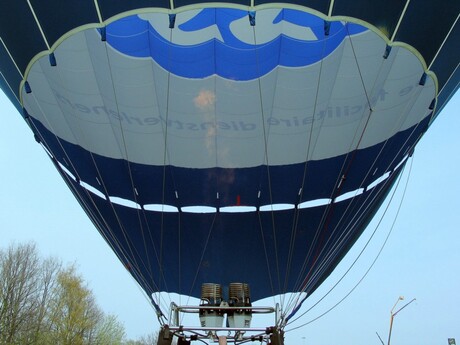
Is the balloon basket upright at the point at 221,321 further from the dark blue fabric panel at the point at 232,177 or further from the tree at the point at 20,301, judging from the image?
the tree at the point at 20,301

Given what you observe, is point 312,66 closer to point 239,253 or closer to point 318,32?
point 318,32

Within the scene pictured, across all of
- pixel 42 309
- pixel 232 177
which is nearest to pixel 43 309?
pixel 42 309

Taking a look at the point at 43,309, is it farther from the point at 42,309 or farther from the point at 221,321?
the point at 221,321

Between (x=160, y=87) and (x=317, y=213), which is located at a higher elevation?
(x=160, y=87)

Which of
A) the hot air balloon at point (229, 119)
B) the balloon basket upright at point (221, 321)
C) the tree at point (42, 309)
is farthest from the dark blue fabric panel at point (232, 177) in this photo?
the tree at point (42, 309)

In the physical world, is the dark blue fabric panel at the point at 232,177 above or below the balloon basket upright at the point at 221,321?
above

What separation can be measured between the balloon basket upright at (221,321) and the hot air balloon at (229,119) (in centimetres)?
3

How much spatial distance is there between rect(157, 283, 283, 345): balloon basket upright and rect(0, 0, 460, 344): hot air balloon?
0.03 metres

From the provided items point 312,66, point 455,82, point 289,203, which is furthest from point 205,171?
point 455,82

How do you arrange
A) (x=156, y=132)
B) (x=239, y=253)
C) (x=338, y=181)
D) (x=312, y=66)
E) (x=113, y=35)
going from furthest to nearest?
(x=239, y=253) < (x=338, y=181) < (x=156, y=132) < (x=312, y=66) < (x=113, y=35)

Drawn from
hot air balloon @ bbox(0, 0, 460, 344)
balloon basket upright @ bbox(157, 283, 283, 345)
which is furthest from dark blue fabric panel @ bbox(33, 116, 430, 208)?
balloon basket upright @ bbox(157, 283, 283, 345)

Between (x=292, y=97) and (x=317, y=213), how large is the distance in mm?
2729

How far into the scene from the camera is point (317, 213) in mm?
8688

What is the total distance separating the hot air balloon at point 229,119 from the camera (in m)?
5.80
